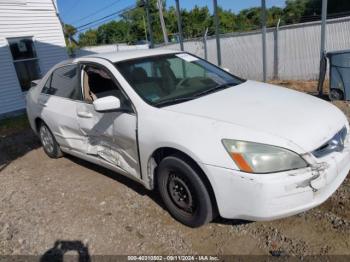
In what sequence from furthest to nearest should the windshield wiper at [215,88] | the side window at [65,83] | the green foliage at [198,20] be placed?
the green foliage at [198,20] → the side window at [65,83] → the windshield wiper at [215,88]

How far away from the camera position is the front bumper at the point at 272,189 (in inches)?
92.9

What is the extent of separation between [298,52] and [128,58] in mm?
8418

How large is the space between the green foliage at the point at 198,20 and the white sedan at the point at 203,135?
12.8 m

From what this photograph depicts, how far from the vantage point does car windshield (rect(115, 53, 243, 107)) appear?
3330mm

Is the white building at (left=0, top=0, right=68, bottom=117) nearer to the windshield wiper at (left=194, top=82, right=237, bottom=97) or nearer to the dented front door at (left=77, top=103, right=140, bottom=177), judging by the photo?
the dented front door at (left=77, top=103, right=140, bottom=177)

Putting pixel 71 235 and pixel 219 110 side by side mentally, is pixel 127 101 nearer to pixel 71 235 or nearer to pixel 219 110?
pixel 219 110

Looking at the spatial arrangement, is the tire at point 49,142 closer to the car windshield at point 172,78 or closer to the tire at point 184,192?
the car windshield at point 172,78

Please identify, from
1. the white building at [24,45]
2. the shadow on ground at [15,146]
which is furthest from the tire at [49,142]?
the white building at [24,45]

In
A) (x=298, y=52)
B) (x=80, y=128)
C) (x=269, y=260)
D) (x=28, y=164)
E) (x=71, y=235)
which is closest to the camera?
(x=269, y=260)

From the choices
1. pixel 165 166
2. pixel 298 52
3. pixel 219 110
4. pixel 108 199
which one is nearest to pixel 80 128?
pixel 108 199

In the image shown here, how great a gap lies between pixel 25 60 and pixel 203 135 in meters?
9.93

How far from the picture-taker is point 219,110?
2859mm

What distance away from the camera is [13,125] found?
29.2 ft

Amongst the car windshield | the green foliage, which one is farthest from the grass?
the green foliage
